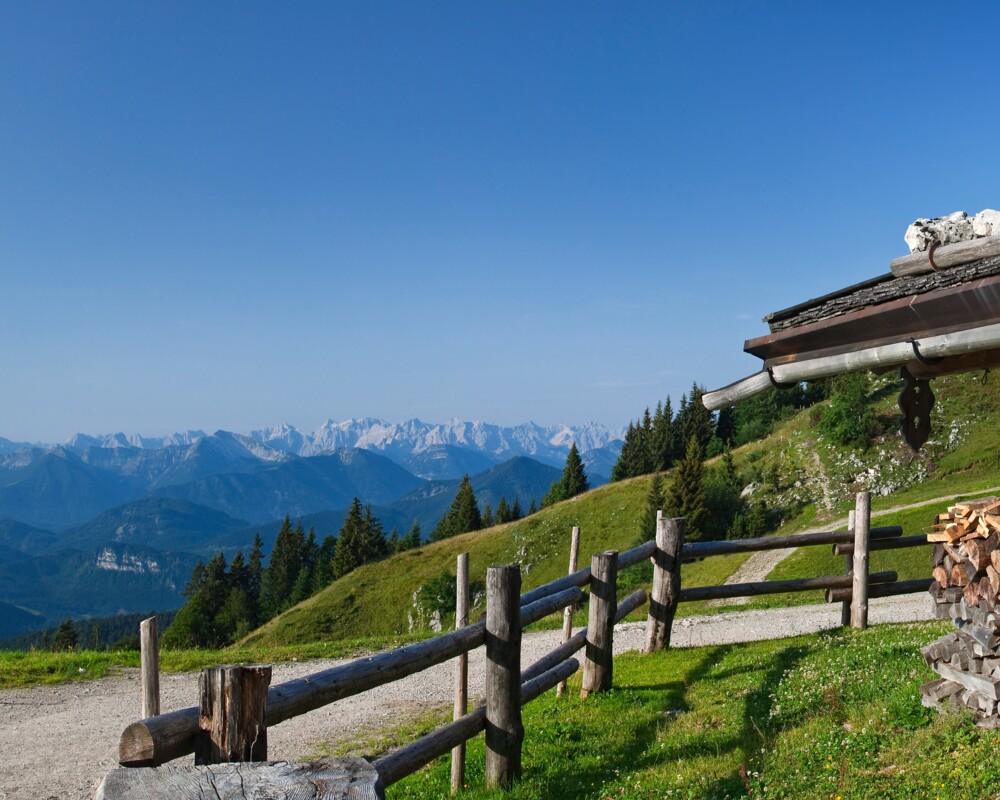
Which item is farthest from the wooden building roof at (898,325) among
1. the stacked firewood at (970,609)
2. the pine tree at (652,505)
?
the pine tree at (652,505)

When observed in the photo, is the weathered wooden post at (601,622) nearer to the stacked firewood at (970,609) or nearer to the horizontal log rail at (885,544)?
the stacked firewood at (970,609)

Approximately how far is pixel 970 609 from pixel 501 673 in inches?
166

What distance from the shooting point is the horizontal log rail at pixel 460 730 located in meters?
5.56

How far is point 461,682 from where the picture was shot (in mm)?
8117

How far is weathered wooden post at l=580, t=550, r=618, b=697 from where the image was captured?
9375 mm

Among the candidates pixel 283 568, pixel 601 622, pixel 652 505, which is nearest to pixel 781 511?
pixel 652 505

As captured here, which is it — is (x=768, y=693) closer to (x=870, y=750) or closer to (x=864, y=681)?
(x=864, y=681)

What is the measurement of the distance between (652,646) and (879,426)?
4075cm

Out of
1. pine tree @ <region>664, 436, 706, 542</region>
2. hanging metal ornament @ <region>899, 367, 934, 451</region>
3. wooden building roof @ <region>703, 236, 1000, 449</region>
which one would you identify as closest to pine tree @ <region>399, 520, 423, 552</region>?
pine tree @ <region>664, 436, 706, 542</region>

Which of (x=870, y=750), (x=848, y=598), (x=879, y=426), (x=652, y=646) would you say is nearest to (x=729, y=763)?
(x=870, y=750)

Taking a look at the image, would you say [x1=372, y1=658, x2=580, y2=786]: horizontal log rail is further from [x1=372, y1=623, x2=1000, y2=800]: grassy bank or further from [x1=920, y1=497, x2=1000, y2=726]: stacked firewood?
[x1=920, y1=497, x2=1000, y2=726]: stacked firewood

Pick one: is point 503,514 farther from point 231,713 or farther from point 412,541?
point 231,713

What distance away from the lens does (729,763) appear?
6.41 m

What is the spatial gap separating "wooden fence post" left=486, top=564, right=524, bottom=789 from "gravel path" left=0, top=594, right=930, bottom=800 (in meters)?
3.81
